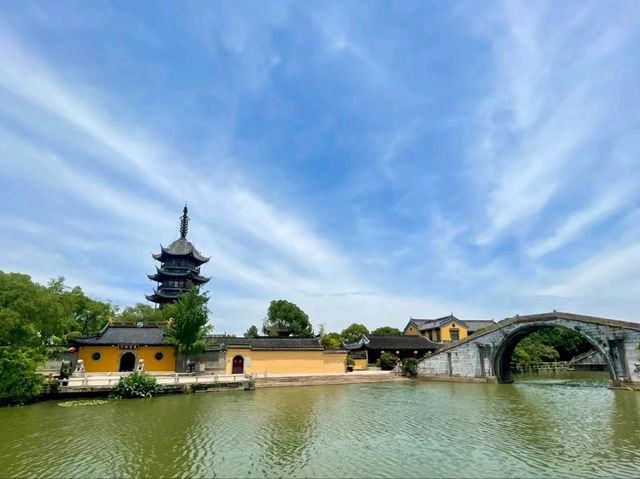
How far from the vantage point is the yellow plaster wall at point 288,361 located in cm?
2909

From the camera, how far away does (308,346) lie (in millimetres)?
31625

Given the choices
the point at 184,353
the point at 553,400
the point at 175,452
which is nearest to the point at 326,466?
the point at 175,452

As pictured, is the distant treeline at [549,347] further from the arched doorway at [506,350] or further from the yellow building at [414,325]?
the arched doorway at [506,350]

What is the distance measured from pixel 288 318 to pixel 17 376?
36287mm

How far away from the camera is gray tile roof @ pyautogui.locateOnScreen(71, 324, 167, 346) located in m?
26.3

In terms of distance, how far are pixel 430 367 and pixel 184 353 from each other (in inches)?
784

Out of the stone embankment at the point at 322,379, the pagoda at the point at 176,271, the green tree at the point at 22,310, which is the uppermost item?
the pagoda at the point at 176,271

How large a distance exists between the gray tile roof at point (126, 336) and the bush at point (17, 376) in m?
9.39

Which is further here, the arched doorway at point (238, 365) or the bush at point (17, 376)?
the arched doorway at point (238, 365)

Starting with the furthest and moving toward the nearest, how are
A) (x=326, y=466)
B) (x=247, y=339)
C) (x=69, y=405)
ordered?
1. (x=247, y=339)
2. (x=69, y=405)
3. (x=326, y=466)

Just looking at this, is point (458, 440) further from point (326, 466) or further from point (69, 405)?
point (69, 405)

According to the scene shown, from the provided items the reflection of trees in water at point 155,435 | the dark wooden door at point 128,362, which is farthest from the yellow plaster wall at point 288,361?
the reflection of trees in water at point 155,435

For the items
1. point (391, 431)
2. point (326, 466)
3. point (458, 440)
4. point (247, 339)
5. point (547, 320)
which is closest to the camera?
point (326, 466)

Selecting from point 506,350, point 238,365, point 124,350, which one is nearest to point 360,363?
point 238,365
